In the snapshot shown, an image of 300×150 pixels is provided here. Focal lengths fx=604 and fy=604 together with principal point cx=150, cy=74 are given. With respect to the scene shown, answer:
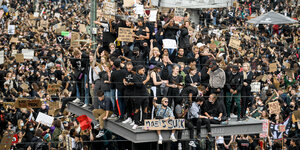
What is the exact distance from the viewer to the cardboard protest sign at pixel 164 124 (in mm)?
16844

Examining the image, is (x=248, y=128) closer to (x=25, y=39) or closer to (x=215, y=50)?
(x=215, y=50)

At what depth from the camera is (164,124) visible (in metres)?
17.0

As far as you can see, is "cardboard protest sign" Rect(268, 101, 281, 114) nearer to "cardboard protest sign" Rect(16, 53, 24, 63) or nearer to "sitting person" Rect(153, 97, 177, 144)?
"sitting person" Rect(153, 97, 177, 144)

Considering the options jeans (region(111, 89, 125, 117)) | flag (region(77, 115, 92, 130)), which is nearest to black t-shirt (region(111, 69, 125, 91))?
jeans (region(111, 89, 125, 117))

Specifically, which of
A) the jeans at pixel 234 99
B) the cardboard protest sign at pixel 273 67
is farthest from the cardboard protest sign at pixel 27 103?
the cardboard protest sign at pixel 273 67

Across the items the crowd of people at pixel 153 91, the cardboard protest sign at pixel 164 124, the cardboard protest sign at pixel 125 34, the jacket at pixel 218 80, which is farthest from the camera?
the cardboard protest sign at pixel 125 34

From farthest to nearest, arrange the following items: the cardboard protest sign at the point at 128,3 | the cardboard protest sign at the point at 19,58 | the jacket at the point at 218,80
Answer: the cardboard protest sign at the point at 19,58
the cardboard protest sign at the point at 128,3
the jacket at the point at 218,80

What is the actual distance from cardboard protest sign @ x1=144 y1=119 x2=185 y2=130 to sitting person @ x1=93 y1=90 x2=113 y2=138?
182 centimetres

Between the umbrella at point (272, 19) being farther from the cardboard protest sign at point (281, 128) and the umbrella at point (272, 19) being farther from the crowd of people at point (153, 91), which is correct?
the cardboard protest sign at point (281, 128)

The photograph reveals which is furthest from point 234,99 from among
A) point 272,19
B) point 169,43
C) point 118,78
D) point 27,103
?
point 272,19

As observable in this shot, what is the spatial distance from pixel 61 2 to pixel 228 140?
107ft

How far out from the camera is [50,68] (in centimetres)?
2773

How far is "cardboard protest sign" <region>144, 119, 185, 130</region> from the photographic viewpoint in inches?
663

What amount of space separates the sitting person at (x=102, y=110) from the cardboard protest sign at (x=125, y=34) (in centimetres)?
200
